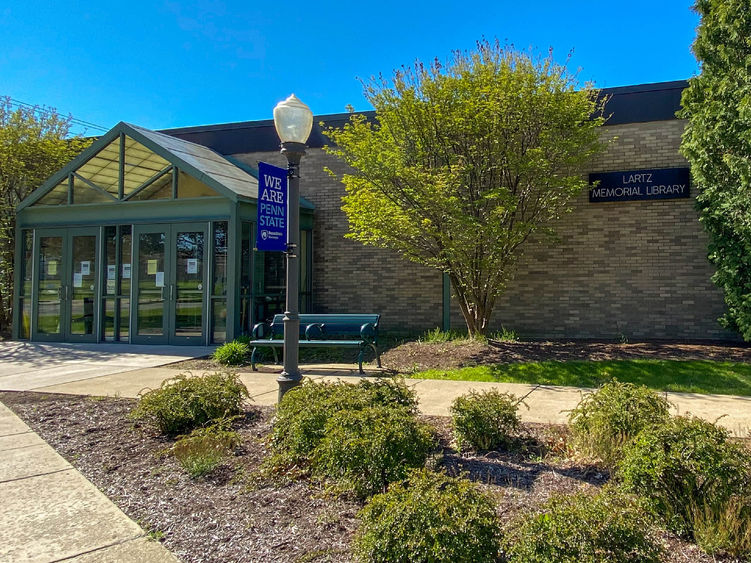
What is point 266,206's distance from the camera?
18.4 feet

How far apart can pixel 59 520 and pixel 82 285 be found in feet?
33.8

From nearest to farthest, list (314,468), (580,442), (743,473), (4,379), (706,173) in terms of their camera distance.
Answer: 1. (743,473)
2. (314,468)
3. (580,442)
4. (4,379)
5. (706,173)

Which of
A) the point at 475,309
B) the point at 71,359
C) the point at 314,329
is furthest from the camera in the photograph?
the point at 475,309

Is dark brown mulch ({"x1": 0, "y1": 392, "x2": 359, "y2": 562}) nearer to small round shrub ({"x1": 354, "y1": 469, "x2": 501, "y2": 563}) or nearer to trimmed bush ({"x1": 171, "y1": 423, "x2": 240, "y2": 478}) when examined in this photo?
trimmed bush ({"x1": 171, "y1": 423, "x2": 240, "y2": 478})

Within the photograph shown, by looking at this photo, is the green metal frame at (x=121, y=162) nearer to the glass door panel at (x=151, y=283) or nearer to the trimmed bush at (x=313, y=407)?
the glass door panel at (x=151, y=283)

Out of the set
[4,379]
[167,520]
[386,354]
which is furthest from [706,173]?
[4,379]

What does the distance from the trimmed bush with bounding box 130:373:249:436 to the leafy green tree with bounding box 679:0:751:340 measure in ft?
26.2

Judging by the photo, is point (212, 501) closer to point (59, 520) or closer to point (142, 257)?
point (59, 520)

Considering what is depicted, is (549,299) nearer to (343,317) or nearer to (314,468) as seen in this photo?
(343,317)

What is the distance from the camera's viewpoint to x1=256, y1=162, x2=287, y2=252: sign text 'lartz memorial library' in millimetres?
5523

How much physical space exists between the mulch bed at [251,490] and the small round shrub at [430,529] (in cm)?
32

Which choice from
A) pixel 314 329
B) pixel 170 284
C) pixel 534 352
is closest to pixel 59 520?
pixel 314 329

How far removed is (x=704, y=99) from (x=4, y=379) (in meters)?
12.6

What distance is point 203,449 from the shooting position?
164 inches
